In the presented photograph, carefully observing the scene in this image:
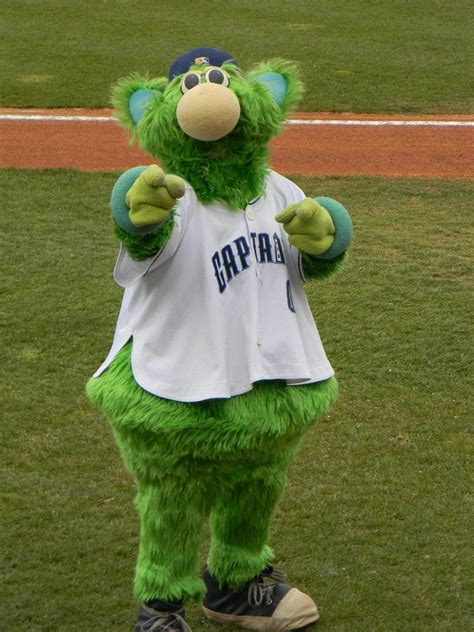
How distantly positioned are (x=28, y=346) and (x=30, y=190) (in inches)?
117

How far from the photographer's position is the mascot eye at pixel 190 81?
10.6 feet

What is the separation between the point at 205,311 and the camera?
3.19 meters

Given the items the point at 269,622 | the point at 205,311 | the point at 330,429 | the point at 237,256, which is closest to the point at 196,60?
the point at 237,256

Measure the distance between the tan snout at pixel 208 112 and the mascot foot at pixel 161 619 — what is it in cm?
142

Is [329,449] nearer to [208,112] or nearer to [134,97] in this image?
[134,97]

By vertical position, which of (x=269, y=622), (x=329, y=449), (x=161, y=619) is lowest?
(x=269, y=622)

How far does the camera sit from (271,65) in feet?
11.6

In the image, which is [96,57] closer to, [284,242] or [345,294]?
[345,294]

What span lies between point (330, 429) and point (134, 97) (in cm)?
228

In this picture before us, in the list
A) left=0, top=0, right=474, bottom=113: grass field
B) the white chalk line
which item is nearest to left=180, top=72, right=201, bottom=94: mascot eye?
the white chalk line

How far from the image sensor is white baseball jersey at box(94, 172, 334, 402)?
318 cm

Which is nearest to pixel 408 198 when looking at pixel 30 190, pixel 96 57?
pixel 30 190

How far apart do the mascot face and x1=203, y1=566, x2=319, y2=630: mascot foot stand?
4.27ft

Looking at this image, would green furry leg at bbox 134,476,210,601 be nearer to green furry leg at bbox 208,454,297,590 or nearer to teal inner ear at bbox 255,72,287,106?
green furry leg at bbox 208,454,297,590
